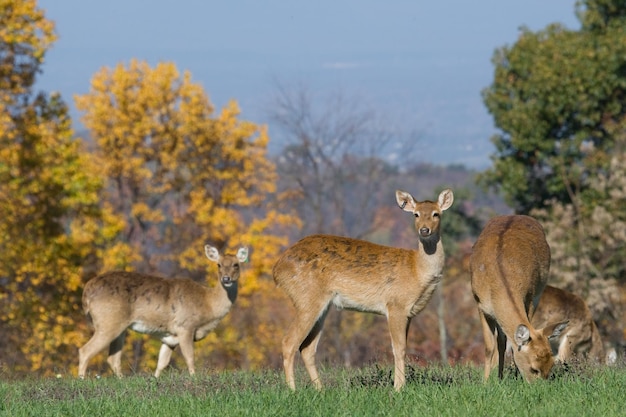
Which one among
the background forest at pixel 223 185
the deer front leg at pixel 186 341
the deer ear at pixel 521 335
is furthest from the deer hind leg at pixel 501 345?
the background forest at pixel 223 185

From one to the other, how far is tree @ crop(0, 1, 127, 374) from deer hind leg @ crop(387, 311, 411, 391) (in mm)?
19673

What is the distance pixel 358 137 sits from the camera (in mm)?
53781

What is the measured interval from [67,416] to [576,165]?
27.1 meters

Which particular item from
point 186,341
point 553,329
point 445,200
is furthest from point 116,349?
point 553,329

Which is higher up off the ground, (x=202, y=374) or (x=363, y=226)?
(x=202, y=374)

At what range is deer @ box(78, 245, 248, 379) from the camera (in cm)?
1423

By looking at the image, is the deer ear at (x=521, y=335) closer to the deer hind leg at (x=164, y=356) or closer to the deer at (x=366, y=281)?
the deer at (x=366, y=281)

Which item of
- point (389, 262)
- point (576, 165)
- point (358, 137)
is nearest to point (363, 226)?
point (358, 137)

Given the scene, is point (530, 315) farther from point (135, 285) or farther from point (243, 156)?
point (243, 156)

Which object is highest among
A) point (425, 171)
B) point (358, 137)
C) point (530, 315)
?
point (530, 315)

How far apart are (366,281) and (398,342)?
28.8 inches

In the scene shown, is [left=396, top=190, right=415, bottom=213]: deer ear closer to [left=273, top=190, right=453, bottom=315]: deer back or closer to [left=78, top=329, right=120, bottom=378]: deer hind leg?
[left=273, top=190, right=453, bottom=315]: deer back

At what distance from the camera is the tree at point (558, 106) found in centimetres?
3269

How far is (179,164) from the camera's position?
41062mm
